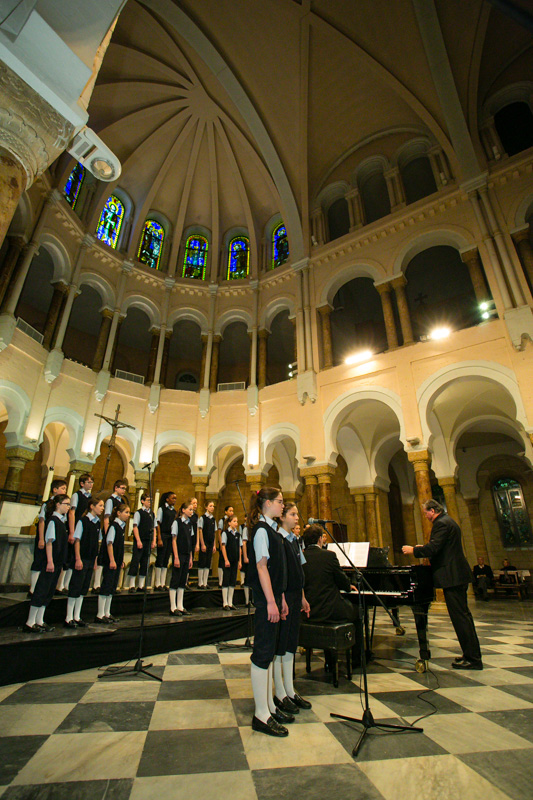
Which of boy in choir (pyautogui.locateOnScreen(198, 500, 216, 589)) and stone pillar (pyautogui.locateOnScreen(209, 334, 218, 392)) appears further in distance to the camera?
stone pillar (pyautogui.locateOnScreen(209, 334, 218, 392))

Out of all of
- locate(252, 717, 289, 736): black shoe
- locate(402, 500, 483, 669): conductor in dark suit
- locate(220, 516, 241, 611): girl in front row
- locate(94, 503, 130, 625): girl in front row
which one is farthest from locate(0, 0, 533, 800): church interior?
locate(220, 516, 241, 611): girl in front row

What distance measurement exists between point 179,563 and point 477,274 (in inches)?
425

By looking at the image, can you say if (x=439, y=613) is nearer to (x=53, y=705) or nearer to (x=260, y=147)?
(x=53, y=705)

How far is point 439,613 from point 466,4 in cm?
1716

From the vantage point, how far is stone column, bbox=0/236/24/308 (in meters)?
11.3

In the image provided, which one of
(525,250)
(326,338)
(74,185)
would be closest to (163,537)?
(326,338)

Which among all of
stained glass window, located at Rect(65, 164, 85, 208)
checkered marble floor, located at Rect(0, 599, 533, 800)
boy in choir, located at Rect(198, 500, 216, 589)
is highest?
stained glass window, located at Rect(65, 164, 85, 208)

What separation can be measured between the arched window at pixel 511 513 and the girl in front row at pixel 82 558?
1523cm

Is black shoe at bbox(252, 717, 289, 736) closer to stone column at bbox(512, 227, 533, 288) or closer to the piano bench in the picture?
the piano bench

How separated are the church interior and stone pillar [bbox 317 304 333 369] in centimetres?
6

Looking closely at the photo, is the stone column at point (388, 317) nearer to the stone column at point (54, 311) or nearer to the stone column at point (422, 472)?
the stone column at point (422, 472)

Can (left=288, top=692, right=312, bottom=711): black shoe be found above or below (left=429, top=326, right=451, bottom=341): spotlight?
below

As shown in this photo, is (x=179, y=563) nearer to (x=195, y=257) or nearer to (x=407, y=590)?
(x=407, y=590)

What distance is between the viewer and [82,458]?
13.0m
